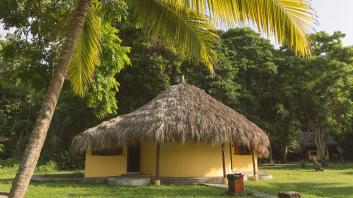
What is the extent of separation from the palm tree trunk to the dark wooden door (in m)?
11.9

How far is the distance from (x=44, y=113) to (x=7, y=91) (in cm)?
2750

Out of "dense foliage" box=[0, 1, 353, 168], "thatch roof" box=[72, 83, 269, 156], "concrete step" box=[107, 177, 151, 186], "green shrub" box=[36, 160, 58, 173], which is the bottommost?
"concrete step" box=[107, 177, 151, 186]

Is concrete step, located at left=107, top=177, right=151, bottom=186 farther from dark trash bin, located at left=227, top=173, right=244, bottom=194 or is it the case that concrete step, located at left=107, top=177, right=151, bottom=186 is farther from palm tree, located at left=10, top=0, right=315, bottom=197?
palm tree, located at left=10, top=0, right=315, bottom=197

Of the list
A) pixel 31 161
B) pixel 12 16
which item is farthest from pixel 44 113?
pixel 12 16

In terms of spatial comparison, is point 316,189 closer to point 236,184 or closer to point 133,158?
point 236,184

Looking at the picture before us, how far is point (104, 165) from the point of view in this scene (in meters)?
15.0

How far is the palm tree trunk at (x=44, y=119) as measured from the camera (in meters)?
3.97

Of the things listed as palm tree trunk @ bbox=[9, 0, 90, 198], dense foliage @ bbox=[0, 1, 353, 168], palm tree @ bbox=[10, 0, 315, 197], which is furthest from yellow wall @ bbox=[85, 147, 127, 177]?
palm tree trunk @ bbox=[9, 0, 90, 198]

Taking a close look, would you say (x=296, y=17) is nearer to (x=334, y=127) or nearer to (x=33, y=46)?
(x=33, y=46)

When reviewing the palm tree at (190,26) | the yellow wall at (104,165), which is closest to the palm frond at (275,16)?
the palm tree at (190,26)

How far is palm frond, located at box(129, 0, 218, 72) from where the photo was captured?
222 inches

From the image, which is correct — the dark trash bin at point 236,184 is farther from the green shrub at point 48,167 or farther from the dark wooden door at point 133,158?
the green shrub at point 48,167

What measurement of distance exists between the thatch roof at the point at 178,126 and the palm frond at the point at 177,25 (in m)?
7.35

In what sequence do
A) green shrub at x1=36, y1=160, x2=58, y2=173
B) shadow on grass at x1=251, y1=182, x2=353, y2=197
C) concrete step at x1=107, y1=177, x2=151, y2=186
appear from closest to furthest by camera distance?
1. shadow on grass at x1=251, y1=182, x2=353, y2=197
2. concrete step at x1=107, y1=177, x2=151, y2=186
3. green shrub at x1=36, y1=160, x2=58, y2=173
